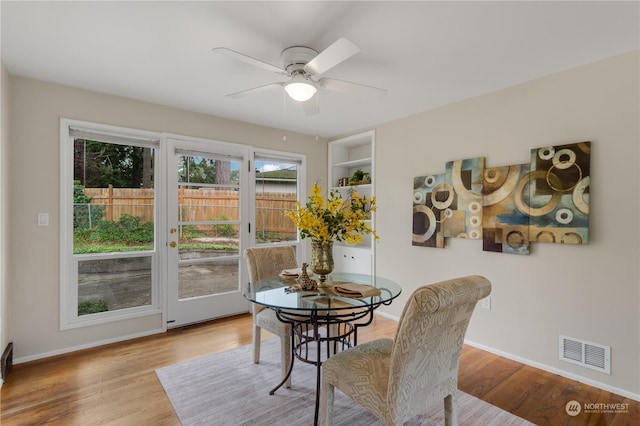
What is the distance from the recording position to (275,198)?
4234 mm

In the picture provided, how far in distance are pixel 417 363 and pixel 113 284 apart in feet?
9.82

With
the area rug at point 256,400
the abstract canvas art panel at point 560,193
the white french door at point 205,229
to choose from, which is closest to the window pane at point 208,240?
the white french door at point 205,229

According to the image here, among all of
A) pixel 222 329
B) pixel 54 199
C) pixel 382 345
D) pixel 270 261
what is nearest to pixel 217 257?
pixel 222 329

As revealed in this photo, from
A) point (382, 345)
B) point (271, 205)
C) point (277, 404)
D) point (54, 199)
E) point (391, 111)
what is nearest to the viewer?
point (382, 345)

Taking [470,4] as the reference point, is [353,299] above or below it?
below

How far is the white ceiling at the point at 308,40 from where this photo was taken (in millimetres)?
1743

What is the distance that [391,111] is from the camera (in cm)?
348

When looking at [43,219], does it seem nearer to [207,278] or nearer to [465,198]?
[207,278]

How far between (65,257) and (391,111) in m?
3.49

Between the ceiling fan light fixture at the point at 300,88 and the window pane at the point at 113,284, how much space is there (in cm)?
236

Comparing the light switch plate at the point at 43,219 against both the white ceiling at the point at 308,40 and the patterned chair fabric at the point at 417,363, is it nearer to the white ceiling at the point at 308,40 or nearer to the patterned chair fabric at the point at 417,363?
the white ceiling at the point at 308,40

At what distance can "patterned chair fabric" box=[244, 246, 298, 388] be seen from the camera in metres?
2.21

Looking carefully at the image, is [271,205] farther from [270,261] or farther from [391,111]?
[391,111]

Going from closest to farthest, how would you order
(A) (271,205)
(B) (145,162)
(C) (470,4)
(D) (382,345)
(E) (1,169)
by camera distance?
(C) (470,4) < (D) (382,345) < (E) (1,169) < (B) (145,162) < (A) (271,205)
